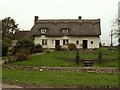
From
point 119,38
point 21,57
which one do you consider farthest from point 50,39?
point 21,57

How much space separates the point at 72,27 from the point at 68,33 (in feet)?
5.37

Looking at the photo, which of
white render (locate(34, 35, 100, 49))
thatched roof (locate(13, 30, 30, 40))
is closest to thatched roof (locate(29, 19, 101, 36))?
white render (locate(34, 35, 100, 49))

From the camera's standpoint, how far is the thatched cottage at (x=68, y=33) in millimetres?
67062

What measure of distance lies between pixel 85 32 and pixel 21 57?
31.0 m

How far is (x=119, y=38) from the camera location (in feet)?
163

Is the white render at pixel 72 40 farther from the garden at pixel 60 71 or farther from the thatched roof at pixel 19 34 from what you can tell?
the thatched roof at pixel 19 34

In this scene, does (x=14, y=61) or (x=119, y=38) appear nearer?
(x=14, y=61)

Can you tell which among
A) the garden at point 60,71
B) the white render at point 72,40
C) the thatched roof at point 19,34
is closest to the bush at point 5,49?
the garden at point 60,71

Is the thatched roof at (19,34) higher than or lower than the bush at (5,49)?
higher

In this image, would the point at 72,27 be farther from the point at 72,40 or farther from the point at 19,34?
the point at 19,34

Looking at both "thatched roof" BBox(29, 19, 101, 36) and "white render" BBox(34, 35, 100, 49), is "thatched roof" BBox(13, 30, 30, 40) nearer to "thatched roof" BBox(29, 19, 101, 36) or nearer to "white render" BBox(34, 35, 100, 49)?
"thatched roof" BBox(29, 19, 101, 36)

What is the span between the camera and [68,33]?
67.6 m

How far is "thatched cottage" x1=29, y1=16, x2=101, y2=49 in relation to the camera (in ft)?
220

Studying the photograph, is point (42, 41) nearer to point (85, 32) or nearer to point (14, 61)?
point (85, 32)
